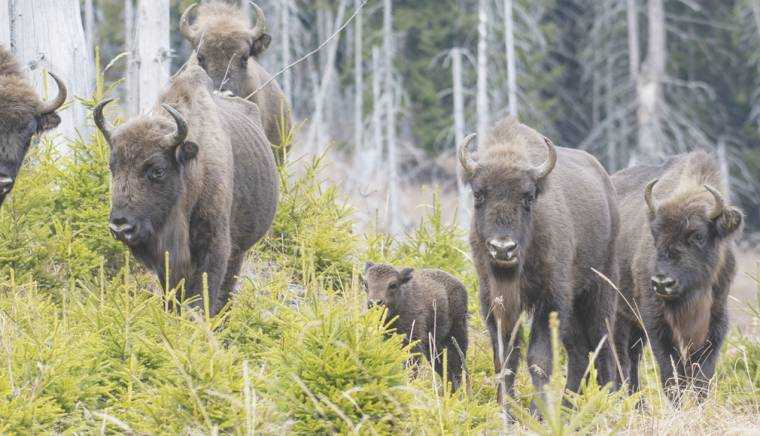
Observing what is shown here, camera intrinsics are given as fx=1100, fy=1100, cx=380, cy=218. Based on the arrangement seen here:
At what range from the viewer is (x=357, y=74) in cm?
4006

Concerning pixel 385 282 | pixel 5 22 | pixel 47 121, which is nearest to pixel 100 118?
pixel 47 121

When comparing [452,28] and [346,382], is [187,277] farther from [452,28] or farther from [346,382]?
[452,28]

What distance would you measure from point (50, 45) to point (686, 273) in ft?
22.4

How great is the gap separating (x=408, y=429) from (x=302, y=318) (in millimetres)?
890

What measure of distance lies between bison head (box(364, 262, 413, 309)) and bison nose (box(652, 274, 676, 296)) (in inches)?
88.1

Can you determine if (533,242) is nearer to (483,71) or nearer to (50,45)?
(50,45)

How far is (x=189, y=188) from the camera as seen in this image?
8.30 m

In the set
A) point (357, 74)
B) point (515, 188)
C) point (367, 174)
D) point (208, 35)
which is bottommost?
point (367, 174)

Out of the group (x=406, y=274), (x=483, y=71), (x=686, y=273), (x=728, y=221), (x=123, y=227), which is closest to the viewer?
(x=123, y=227)

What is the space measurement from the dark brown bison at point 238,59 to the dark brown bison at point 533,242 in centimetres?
402

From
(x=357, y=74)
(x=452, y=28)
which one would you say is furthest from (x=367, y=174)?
(x=452, y=28)

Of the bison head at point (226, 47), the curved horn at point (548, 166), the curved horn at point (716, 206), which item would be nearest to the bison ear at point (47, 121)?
the bison head at point (226, 47)

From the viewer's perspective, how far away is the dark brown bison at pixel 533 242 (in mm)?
8484

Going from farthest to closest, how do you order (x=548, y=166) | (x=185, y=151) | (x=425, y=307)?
(x=425, y=307)
(x=548, y=166)
(x=185, y=151)
